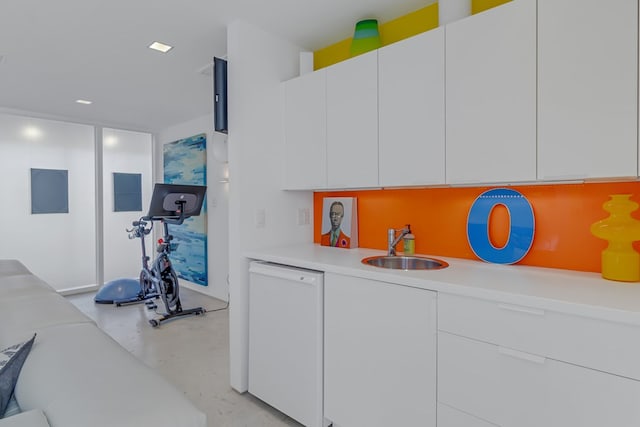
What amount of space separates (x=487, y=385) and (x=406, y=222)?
112 cm

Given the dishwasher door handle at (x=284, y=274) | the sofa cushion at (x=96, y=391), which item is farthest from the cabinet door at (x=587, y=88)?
the sofa cushion at (x=96, y=391)

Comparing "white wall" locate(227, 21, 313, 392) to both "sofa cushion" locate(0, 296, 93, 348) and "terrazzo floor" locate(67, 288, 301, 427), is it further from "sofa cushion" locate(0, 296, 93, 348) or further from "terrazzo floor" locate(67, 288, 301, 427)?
"sofa cushion" locate(0, 296, 93, 348)

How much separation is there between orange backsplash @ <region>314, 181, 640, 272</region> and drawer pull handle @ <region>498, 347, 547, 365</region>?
0.69 meters

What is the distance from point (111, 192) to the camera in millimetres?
4949

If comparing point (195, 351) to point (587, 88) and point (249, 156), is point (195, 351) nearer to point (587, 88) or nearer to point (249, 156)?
point (249, 156)

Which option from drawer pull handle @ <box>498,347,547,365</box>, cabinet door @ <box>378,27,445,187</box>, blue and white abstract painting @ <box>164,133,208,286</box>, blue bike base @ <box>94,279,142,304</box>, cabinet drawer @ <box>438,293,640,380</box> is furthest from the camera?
blue and white abstract painting @ <box>164,133,208,286</box>

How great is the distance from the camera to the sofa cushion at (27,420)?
0.73 meters

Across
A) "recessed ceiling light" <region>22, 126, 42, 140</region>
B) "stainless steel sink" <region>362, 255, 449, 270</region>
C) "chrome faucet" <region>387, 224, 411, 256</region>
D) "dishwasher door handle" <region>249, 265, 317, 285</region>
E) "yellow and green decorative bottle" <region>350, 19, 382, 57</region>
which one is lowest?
"dishwasher door handle" <region>249, 265, 317, 285</region>

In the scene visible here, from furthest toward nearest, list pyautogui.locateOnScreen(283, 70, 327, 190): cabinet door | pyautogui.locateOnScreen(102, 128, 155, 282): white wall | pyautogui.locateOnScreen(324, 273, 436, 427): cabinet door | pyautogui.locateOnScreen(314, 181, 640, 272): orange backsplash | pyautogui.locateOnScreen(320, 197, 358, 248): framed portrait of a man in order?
1. pyautogui.locateOnScreen(102, 128, 155, 282): white wall
2. pyautogui.locateOnScreen(320, 197, 358, 248): framed portrait of a man
3. pyautogui.locateOnScreen(283, 70, 327, 190): cabinet door
4. pyautogui.locateOnScreen(314, 181, 640, 272): orange backsplash
5. pyautogui.locateOnScreen(324, 273, 436, 427): cabinet door

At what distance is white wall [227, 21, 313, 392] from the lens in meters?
2.27

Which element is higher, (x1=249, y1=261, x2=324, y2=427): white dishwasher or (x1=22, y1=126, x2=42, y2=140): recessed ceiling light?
(x1=22, y1=126, x2=42, y2=140): recessed ceiling light

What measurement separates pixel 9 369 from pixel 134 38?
2.36 m

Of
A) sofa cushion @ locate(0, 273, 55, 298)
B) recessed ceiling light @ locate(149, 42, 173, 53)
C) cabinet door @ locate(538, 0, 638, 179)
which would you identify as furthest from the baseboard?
cabinet door @ locate(538, 0, 638, 179)

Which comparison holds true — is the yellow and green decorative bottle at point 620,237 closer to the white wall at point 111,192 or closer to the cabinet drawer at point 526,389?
the cabinet drawer at point 526,389
